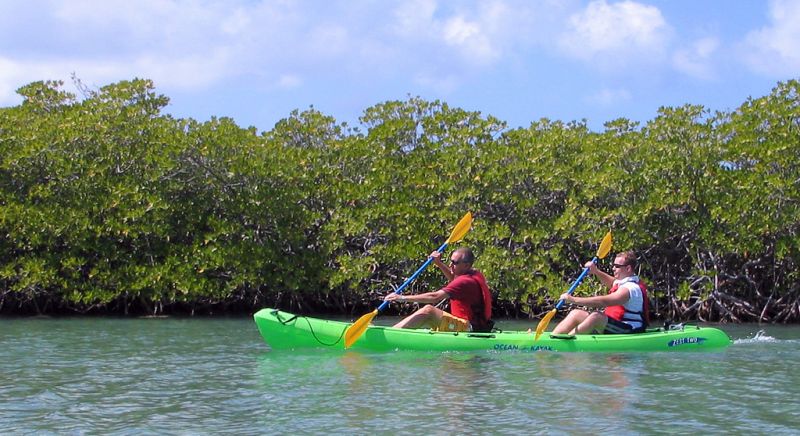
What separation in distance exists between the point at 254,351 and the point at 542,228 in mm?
6275

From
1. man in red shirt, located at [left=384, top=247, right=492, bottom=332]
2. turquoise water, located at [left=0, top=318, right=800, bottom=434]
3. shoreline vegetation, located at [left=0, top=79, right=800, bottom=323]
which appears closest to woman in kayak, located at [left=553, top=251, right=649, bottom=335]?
turquoise water, located at [left=0, top=318, right=800, bottom=434]

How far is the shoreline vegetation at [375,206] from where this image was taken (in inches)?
615

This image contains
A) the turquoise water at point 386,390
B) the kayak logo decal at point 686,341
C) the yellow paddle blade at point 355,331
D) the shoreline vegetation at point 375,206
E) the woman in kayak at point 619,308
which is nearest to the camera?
the turquoise water at point 386,390

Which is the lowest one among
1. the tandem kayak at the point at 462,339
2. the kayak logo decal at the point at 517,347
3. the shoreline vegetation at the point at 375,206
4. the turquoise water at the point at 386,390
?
the turquoise water at the point at 386,390

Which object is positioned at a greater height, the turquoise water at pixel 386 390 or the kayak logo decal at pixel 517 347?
the kayak logo decal at pixel 517 347

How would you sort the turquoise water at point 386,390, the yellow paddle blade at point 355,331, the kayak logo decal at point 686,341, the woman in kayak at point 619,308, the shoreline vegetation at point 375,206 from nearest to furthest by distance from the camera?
the turquoise water at point 386,390
the woman in kayak at point 619,308
the yellow paddle blade at point 355,331
the kayak logo decal at point 686,341
the shoreline vegetation at point 375,206

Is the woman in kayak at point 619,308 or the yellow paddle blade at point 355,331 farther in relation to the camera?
the yellow paddle blade at point 355,331

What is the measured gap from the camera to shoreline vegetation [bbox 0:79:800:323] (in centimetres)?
1562

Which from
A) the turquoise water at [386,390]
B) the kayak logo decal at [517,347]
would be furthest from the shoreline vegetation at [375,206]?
the kayak logo decal at [517,347]

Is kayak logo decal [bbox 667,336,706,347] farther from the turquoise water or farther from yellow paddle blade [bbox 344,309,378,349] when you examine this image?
yellow paddle blade [bbox 344,309,378,349]

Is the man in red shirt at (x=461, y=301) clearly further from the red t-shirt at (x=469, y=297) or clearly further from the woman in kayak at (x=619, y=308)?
the woman in kayak at (x=619, y=308)

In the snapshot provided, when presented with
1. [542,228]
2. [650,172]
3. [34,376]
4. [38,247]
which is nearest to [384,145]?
[542,228]

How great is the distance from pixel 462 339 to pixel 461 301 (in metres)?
0.51

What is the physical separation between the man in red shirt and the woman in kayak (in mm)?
846
